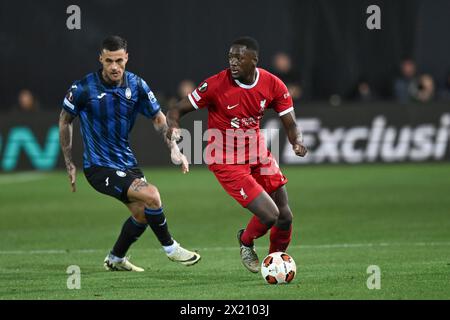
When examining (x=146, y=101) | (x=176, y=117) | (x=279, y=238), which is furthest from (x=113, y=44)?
(x=279, y=238)

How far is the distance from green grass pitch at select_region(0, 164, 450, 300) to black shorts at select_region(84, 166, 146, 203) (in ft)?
2.47

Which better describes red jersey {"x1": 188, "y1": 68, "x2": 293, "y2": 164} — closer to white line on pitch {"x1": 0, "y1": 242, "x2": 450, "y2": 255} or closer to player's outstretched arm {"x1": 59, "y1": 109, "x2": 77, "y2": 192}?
player's outstretched arm {"x1": 59, "y1": 109, "x2": 77, "y2": 192}

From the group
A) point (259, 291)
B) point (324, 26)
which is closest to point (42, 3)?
point (324, 26)

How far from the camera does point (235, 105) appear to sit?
9.32 meters

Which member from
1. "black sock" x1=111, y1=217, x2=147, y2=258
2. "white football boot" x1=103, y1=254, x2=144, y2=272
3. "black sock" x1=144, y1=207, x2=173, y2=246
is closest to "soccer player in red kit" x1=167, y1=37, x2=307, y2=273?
"black sock" x1=144, y1=207, x2=173, y2=246

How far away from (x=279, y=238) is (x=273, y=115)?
11965mm

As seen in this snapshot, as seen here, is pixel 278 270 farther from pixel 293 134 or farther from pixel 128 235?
pixel 128 235

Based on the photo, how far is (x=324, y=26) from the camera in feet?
78.0

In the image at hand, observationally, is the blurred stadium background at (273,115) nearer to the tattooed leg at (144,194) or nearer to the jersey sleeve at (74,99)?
the tattooed leg at (144,194)

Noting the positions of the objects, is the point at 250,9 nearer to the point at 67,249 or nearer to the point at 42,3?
the point at 42,3

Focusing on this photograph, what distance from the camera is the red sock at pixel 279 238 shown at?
9.48 m

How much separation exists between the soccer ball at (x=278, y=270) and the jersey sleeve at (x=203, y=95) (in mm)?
1600

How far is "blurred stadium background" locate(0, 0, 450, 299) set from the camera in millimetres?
14266

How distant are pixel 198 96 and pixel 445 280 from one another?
2.70 meters
